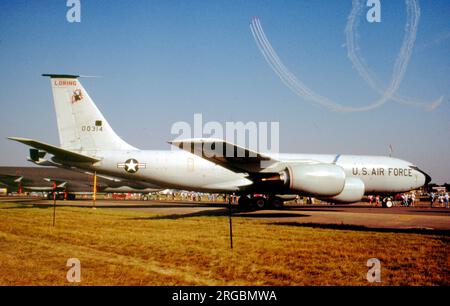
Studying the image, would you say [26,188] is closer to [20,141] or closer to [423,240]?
[20,141]

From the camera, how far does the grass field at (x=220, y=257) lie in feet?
17.6

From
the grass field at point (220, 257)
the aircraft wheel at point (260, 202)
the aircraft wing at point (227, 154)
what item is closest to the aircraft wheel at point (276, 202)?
the aircraft wheel at point (260, 202)

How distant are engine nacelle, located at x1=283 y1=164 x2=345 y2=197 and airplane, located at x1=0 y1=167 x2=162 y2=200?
32259mm

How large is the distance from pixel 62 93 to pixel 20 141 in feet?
23.1

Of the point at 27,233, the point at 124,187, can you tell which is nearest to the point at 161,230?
the point at 27,233

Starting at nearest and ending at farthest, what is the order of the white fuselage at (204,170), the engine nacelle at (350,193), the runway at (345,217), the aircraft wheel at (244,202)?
the runway at (345,217) → the engine nacelle at (350,193) → the white fuselage at (204,170) → the aircraft wheel at (244,202)

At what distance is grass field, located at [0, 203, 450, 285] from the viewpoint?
5.36m

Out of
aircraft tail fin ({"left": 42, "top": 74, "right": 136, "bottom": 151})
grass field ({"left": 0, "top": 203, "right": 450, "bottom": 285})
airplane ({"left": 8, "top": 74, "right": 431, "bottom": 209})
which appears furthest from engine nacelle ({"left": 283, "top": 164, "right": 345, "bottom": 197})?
aircraft tail fin ({"left": 42, "top": 74, "right": 136, "bottom": 151})

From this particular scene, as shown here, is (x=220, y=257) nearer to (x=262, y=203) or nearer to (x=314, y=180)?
(x=314, y=180)

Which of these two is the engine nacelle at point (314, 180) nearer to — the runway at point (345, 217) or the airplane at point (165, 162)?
the runway at point (345, 217)

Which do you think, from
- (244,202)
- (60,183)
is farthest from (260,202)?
(60,183)

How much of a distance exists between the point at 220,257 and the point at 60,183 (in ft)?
154

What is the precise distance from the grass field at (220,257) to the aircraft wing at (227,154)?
4.55 metres
